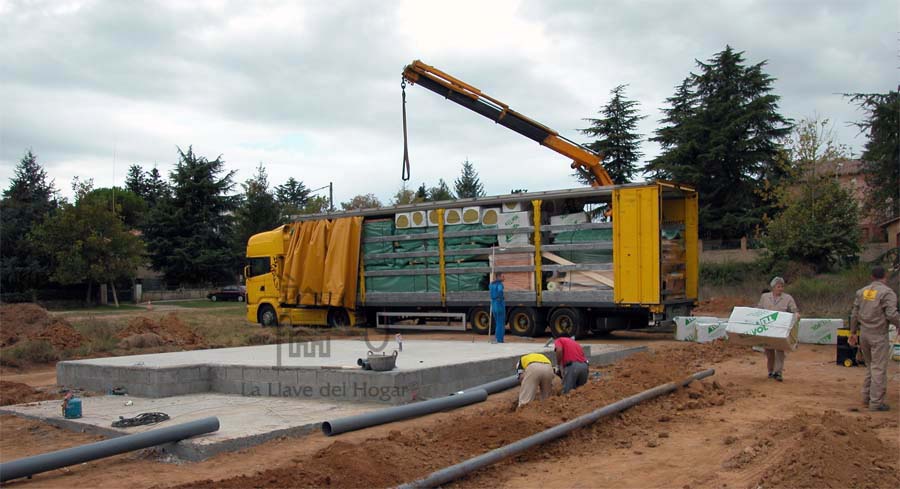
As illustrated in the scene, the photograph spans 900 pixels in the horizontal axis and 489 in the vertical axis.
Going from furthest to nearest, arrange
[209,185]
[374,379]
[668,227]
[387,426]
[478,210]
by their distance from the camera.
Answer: [209,185] → [478,210] → [668,227] → [374,379] → [387,426]

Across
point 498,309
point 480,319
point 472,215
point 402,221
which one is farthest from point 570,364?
point 402,221

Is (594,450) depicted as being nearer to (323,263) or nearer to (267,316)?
(323,263)

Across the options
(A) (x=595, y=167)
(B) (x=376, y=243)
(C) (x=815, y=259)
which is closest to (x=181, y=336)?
(B) (x=376, y=243)

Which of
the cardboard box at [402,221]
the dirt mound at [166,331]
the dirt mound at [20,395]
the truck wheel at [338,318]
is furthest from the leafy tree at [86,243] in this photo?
the dirt mound at [20,395]

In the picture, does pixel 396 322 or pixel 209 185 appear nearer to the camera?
pixel 396 322

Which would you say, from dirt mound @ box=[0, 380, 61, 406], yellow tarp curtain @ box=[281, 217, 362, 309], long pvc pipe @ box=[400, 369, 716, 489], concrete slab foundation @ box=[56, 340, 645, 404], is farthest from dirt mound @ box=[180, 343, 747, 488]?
yellow tarp curtain @ box=[281, 217, 362, 309]

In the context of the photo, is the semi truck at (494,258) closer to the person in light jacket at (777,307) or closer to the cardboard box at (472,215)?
the cardboard box at (472,215)

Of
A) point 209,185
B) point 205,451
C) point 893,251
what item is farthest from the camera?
point 209,185

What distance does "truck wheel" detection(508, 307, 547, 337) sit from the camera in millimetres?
17578

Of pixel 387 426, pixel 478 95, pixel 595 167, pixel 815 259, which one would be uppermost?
pixel 478 95

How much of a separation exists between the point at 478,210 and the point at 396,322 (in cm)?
465

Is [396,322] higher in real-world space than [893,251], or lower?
lower

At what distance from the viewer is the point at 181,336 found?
1844 cm

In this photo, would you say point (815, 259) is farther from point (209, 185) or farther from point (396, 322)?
point (209, 185)
